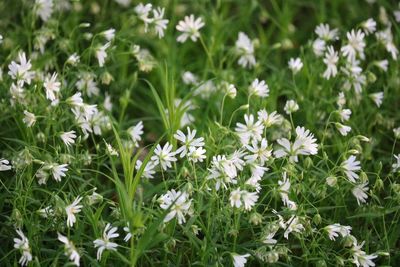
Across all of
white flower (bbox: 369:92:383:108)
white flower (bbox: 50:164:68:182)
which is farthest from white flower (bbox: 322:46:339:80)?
white flower (bbox: 50:164:68:182)

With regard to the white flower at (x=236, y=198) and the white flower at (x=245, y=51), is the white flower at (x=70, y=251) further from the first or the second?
the white flower at (x=245, y=51)

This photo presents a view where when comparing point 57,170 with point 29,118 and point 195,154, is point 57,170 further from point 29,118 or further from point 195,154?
point 195,154

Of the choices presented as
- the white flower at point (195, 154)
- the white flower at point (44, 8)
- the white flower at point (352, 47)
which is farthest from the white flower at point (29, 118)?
the white flower at point (352, 47)

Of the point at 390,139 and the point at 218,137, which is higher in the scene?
the point at 218,137

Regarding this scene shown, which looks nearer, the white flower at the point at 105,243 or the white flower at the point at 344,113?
the white flower at the point at 105,243

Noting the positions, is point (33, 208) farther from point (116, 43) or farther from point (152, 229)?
point (116, 43)

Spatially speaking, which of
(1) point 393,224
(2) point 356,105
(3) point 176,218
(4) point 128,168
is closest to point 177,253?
(3) point 176,218

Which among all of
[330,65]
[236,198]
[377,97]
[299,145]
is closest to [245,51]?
[330,65]

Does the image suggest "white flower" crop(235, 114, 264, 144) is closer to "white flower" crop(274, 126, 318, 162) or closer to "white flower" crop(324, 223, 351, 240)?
"white flower" crop(274, 126, 318, 162)
